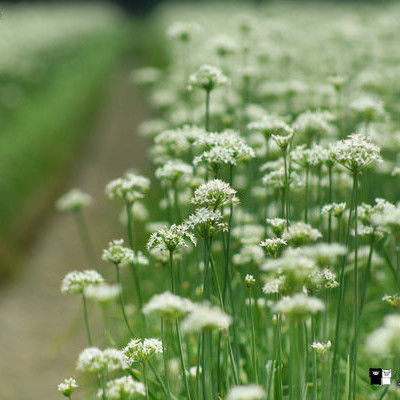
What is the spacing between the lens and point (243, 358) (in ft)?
9.36

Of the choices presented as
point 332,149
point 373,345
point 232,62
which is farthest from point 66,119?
point 373,345

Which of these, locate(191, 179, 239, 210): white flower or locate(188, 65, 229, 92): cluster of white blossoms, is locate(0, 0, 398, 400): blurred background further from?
locate(191, 179, 239, 210): white flower

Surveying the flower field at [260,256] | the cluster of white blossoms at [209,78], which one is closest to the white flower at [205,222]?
the flower field at [260,256]

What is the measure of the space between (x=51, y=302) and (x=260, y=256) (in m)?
3.60

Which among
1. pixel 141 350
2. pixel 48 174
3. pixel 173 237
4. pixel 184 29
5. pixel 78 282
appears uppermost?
pixel 48 174

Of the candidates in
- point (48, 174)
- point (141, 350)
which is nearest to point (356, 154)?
point (141, 350)

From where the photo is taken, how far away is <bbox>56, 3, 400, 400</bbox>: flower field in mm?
1662

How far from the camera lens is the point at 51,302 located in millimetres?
5391

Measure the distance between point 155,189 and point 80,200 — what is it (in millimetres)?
3664

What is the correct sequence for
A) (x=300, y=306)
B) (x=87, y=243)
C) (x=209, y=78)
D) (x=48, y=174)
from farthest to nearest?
(x=48, y=174) < (x=87, y=243) < (x=209, y=78) < (x=300, y=306)

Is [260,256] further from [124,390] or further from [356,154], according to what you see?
[124,390]

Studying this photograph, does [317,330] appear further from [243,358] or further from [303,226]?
[303,226]

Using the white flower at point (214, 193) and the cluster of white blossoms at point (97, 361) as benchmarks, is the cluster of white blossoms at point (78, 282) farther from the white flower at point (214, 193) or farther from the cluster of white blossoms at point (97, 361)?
the white flower at point (214, 193)

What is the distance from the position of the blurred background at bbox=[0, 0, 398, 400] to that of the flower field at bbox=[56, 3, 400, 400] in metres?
0.59
